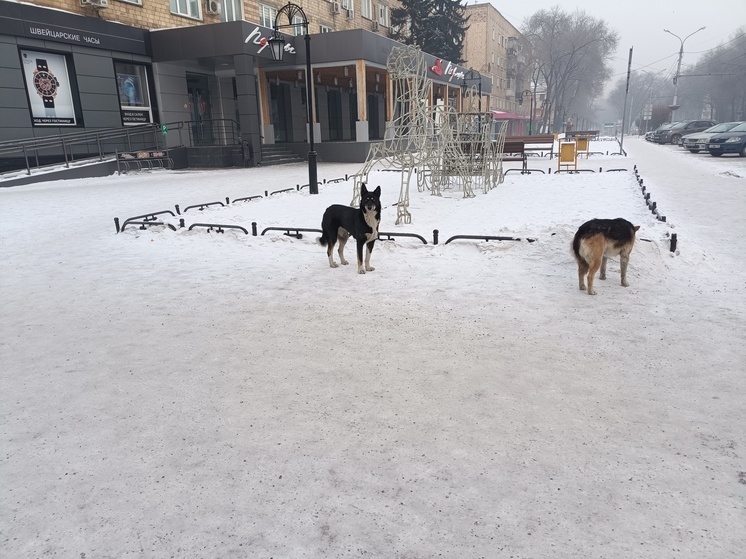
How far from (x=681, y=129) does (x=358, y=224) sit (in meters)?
39.4

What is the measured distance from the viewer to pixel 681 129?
36219mm

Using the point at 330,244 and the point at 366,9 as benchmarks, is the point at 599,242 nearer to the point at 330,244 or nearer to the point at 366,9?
the point at 330,244

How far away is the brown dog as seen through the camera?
494 centimetres

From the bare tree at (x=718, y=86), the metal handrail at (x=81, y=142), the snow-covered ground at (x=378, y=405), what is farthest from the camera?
the bare tree at (x=718, y=86)

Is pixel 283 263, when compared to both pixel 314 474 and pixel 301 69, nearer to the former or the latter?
pixel 314 474

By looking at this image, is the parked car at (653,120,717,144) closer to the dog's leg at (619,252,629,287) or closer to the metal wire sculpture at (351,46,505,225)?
the metal wire sculpture at (351,46,505,225)

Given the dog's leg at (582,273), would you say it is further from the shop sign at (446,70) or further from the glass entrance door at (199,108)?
the shop sign at (446,70)

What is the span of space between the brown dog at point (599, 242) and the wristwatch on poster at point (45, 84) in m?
20.1

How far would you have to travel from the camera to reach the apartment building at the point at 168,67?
57.2 feet

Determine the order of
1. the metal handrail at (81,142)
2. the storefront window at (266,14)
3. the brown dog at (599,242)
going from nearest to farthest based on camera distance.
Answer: the brown dog at (599,242), the metal handrail at (81,142), the storefront window at (266,14)

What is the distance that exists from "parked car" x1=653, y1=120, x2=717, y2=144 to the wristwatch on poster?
37817mm

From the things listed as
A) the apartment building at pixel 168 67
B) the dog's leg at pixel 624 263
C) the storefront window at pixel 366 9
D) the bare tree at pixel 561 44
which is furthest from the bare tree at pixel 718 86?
the dog's leg at pixel 624 263

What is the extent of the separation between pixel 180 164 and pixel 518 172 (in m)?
15.0

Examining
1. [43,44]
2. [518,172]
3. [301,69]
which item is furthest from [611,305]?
[301,69]
